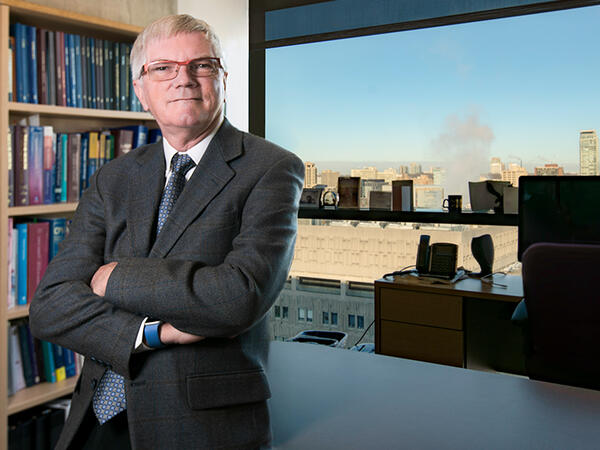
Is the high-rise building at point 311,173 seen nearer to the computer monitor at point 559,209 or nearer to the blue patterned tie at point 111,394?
the computer monitor at point 559,209

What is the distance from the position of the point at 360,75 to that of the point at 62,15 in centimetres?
234

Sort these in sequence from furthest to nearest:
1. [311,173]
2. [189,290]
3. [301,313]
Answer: [301,313], [311,173], [189,290]

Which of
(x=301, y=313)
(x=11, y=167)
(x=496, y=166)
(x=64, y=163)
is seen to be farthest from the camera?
(x=301, y=313)

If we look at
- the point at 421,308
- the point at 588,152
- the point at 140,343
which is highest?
the point at 588,152

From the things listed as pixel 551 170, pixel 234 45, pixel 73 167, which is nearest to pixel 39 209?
pixel 73 167

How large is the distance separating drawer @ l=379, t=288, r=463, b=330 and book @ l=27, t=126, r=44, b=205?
2.08 m

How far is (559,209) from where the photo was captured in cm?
316

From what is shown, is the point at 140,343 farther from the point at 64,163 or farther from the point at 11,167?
the point at 64,163

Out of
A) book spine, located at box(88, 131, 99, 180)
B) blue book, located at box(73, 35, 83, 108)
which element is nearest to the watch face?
book spine, located at box(88, 131, 99, 180)

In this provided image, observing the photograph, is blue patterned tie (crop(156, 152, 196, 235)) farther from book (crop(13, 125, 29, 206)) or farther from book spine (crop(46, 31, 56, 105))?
book spine (crop(46, 31, 56, 105))

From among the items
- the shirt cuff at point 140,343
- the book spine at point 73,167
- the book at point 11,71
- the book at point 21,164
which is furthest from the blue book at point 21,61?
the shirt cuff at point 140,343

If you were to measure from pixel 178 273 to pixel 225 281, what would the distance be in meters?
0.09

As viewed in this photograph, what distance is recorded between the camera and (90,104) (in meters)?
2.38

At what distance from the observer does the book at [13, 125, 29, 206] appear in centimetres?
210
